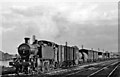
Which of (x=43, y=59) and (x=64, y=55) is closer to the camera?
(x=43, y=59)

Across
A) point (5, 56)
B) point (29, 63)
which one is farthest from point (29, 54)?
point (5, 56)

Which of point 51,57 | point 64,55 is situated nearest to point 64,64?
point 64,55

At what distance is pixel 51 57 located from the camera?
2869 centimetres

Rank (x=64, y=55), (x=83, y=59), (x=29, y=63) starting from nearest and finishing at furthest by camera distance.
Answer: (x=29, y=63) < (x=64, y=55) < (x=83, y=59)

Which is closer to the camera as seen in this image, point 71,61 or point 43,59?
point 43,59

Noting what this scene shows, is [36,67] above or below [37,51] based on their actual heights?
below

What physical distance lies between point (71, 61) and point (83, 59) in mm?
11572

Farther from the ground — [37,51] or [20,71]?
[37,51]

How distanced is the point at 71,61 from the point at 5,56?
1547cm

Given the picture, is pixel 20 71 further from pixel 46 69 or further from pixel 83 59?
pixel 83 59

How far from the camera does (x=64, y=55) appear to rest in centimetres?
3588

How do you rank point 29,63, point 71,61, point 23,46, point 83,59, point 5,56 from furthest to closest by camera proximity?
point 83,59 → point 5,56 → point 71,61 → point 23,46 → point 29,63

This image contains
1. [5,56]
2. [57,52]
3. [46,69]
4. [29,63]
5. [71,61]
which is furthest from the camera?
[5,56]

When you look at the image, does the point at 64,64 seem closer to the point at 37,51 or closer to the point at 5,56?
the point at 37,51
